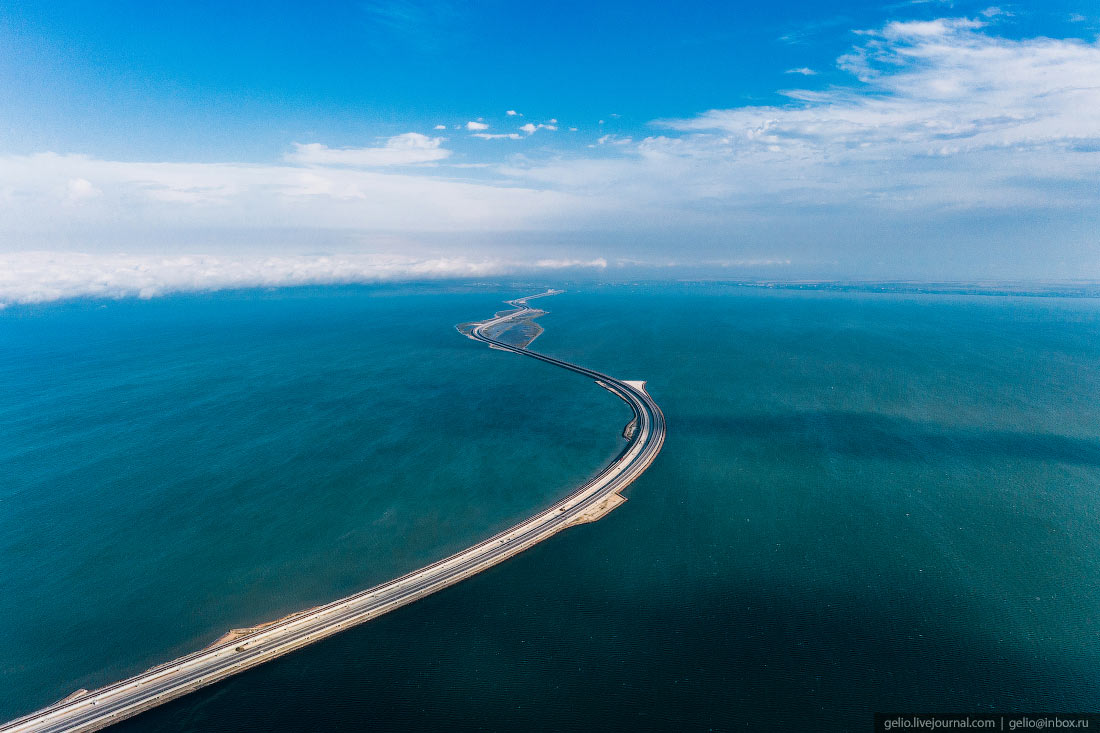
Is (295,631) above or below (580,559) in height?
below

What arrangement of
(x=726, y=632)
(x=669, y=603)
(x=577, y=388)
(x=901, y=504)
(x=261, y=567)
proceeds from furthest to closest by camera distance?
(x=577, y=388) < (x=901, y=504) < (x=261, y=567) < (x=669, y=603) < (x=726, y=632)

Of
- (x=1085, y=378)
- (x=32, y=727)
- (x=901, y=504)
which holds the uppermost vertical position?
(x=1085, y=378)

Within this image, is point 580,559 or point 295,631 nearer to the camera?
point 295,631

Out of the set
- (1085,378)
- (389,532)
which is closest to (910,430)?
(1085,378)

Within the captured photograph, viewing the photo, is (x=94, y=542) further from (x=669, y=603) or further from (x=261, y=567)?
(x=669, y=603)

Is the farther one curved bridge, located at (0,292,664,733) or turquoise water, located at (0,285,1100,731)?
turquoise water, located at (0,285,1100,731)
